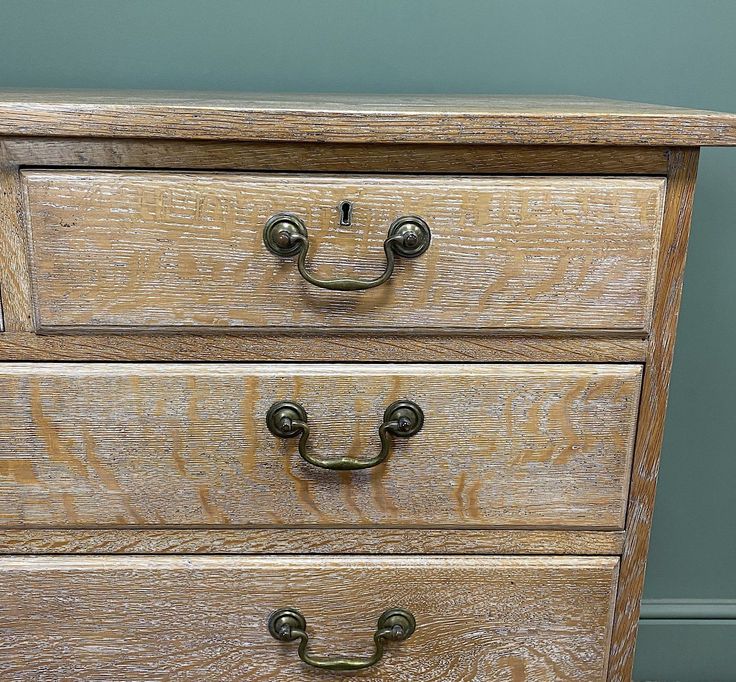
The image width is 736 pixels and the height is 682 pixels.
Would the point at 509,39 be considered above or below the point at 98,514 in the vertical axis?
above

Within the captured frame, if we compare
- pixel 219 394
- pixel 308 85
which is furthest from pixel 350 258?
pixel 308 85

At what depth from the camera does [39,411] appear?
61 cm

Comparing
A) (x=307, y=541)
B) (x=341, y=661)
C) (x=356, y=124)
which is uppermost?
(x=356, y=124)

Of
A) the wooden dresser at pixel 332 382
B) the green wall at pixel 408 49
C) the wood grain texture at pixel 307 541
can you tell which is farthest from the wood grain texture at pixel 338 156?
the green wall at pixel 408 49

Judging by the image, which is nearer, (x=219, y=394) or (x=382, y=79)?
(x=219, y=394)

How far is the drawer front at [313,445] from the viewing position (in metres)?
0.61

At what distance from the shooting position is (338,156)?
561mm

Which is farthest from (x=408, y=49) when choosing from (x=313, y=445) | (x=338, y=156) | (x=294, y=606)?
(x=294, y=606)

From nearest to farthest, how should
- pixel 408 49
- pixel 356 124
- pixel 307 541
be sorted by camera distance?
pixel 356 124 < pixel 307 541 < pixel 408 49

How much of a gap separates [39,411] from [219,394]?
0.14 metres

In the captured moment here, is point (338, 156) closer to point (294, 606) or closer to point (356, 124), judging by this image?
point (356, 124)

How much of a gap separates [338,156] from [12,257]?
0.26m

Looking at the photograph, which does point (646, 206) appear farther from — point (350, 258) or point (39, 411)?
point (39, 411)

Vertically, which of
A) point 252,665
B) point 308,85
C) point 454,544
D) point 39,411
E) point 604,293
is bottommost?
point 252,665
